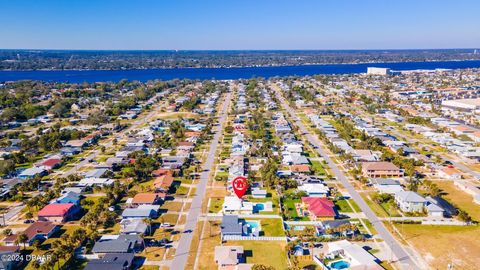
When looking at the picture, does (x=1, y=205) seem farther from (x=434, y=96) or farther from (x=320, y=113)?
(x=434, y=96)

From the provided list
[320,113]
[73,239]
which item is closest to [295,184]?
[73,239]

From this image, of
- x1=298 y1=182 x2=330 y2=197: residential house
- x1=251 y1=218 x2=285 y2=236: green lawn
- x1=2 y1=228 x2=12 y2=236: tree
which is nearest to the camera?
x1=2 y1=228 x2=12 y2=236: tree

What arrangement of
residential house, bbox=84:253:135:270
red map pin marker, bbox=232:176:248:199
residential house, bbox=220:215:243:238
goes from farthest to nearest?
red map pin marker, bbox=232:176:248:199 → residential house, bbox=220:215:243:238 → residential house, bbox=84:253:135:270

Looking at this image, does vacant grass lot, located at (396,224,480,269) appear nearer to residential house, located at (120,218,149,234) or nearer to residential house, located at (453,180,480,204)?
residential house, located at (453,180,480,204)

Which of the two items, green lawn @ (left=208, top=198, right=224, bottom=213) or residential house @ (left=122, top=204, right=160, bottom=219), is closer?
residential house @ (left=122, top=204, right=160, bottom=219)

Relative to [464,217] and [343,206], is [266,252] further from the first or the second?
[464,217]

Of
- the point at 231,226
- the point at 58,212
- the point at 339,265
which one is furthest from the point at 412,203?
the point at 58,212

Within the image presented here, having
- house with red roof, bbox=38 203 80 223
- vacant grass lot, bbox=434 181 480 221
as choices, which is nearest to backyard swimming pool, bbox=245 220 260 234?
house with red roof, bbox=38 203 80 223
